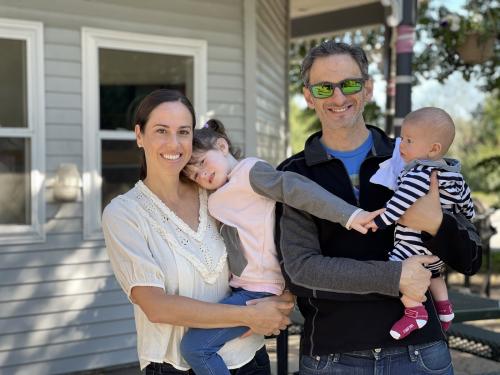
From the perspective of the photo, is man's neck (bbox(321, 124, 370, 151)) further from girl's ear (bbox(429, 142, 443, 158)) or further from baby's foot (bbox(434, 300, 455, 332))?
baby's foot (bbox(434, 300, 455, 332))

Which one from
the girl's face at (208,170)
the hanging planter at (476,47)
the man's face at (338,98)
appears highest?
the hanging planter at (476,47)

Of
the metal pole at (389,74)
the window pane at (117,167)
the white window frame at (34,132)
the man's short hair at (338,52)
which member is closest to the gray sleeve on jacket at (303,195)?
the man's short hair at (338,52)

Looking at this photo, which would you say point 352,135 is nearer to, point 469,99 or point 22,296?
point 22,296

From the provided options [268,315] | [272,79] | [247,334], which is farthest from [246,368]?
[272,79]

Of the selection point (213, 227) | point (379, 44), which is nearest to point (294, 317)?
point (213, 227)

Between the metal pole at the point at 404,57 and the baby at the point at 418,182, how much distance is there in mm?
2664

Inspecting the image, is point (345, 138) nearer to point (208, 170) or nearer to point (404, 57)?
point (208, 170)

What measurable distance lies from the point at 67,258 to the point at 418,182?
3431 mm

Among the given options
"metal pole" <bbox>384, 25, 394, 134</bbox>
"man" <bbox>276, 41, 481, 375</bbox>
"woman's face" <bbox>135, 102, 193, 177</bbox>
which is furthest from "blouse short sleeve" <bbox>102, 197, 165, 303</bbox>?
"metal pole" <bbox>384, 25, 394, 134</bbox>

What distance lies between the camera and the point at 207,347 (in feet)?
6.13

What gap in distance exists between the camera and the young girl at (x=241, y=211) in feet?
6.04

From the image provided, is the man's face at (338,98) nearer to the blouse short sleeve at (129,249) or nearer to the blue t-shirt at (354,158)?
the blue t-shirt at (354,158)

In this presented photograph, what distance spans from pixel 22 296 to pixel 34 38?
1.82 meters

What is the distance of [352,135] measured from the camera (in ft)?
6.10
